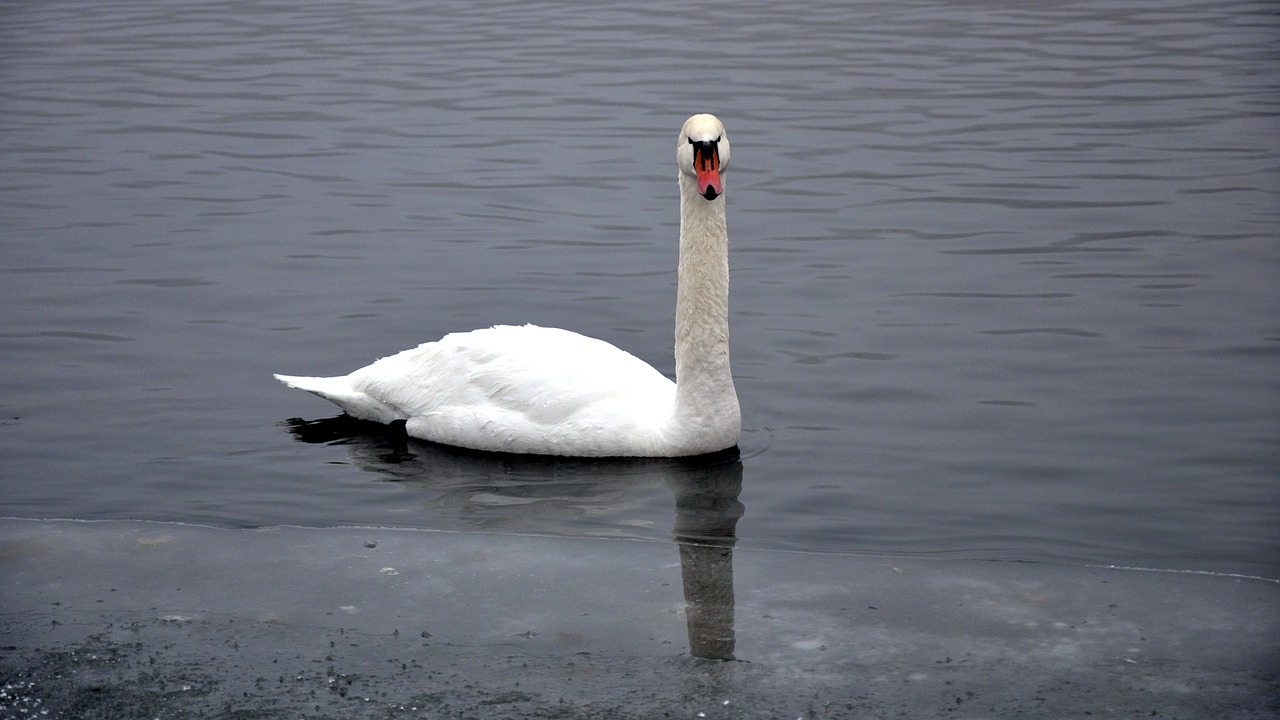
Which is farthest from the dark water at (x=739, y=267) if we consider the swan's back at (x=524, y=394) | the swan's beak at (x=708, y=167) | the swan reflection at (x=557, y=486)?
the swan's beak at (x=708, y=167)

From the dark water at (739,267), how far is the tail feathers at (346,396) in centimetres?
13

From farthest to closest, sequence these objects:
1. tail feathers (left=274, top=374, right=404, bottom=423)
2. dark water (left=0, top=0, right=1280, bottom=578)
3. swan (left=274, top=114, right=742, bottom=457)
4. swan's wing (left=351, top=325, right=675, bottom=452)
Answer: tail feathers (left=274, top=374, right=404, bottom=423), swan's wing (left=351, top=325, right=675, bottom=452), swan (left=274, top=114, right=742, bottom=457), dark water (left=0, top=0, right=1280, bottom=578)

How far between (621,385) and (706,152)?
1.34m

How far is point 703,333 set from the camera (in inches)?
341

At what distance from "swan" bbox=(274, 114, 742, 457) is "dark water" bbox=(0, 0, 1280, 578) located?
0.17 metres

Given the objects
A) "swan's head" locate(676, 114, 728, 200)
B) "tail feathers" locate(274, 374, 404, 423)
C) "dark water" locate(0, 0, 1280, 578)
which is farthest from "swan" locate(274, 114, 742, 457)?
"tail feathers" locate(274, 374, 404, 423)

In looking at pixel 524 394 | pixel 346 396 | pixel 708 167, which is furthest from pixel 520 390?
pixel 708 167

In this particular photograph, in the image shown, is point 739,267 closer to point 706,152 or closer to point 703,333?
point 703,333

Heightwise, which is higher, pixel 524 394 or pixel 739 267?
pixel 739 267

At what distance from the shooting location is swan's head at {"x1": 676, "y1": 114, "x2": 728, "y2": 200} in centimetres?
823

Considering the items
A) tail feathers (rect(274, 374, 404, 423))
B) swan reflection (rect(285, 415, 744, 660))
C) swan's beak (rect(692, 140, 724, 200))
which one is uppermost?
swan's beak (rect(692, 140, 724, 200))

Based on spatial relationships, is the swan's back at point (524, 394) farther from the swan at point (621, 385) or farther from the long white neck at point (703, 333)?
the long white neck at point (703, 333)

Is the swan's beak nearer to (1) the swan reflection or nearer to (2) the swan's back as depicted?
(2) the swan's back

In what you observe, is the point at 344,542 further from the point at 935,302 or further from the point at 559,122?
the point at 559,122
